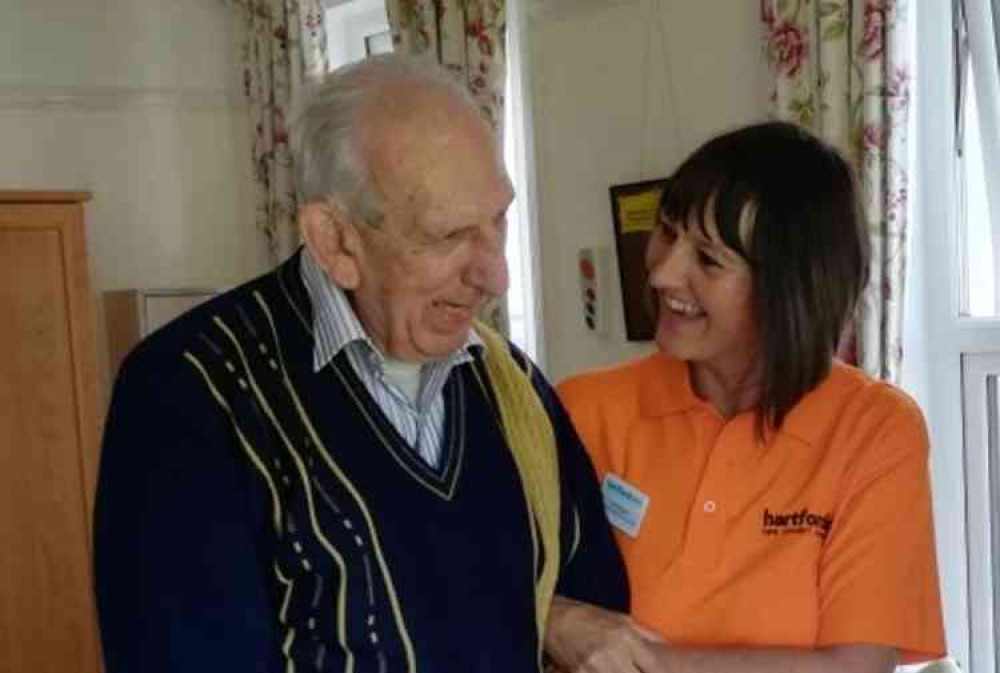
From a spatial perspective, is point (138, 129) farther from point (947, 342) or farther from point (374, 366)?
point (374, 366)

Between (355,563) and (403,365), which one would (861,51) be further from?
(355,563)

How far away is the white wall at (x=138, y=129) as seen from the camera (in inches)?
150

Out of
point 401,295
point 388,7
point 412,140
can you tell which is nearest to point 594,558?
point 401,295

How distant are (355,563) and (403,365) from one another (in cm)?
24

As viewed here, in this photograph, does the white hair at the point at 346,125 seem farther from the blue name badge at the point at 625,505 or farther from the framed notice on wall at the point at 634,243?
the framed notice on wall at the point at 634,243

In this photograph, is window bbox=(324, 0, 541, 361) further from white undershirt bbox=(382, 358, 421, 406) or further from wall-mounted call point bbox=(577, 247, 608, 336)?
white undershirt bbox=(382, 358, 421, 406)

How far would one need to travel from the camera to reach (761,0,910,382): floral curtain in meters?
2.08

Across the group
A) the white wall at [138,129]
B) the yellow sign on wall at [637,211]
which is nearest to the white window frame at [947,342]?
the yellow sign on wall at [637,211]

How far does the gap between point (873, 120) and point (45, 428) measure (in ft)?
7.08

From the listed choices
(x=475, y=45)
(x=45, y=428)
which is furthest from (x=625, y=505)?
(x=45, y=428)

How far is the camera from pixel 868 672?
4.52 ft

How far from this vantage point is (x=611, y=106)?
2746mm

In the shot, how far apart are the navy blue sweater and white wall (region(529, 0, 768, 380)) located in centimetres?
146

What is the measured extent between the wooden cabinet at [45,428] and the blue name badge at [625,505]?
1.93 m
